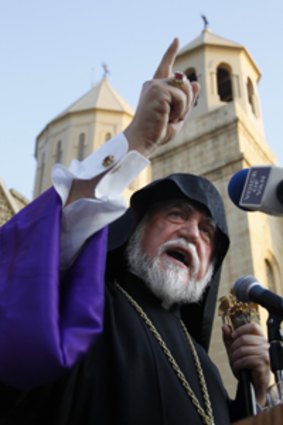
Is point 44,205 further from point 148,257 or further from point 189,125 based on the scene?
point 189,125

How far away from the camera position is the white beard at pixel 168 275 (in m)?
2.36

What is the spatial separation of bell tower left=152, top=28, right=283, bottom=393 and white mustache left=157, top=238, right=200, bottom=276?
7.61 m

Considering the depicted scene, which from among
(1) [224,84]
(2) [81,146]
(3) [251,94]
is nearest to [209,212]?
(3) [251,94]

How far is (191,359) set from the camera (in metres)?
2.23

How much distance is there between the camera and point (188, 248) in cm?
247

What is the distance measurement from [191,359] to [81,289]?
706 mm

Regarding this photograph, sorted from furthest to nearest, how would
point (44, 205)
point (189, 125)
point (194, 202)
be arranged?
point (189, 125), point (194, 202), point (44, 205)

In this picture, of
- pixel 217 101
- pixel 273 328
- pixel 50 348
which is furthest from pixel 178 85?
pixel 217 101

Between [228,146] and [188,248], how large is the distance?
36.5 ft

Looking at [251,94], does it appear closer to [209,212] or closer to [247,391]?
[209,212]

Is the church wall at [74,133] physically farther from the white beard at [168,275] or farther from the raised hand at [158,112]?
the raised hand at [158,112]

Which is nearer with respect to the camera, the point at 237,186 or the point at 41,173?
the point at 237,186

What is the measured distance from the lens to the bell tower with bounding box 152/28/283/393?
11.4 meters

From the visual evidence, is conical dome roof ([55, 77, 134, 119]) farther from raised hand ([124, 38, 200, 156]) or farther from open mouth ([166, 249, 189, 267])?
raised hand ([124, 38, 200, 156])
